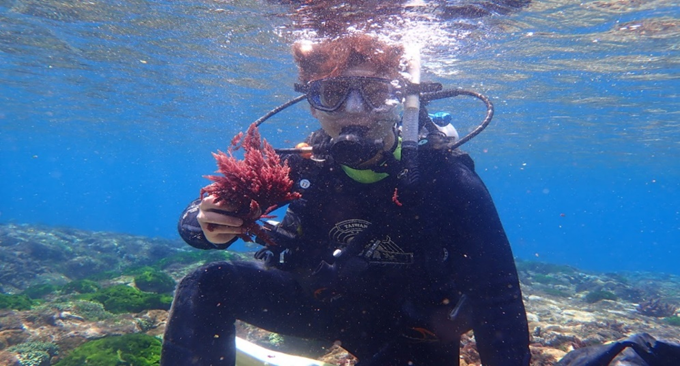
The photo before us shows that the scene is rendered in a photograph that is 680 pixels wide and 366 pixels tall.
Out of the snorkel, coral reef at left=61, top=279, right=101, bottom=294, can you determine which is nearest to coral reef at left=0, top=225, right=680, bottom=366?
coral reef at left=61, top=279, right=101, bottom=294

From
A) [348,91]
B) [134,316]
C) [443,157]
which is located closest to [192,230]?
[348,91]

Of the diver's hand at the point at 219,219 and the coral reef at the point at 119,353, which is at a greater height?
the diver's hand at the point at 219,219

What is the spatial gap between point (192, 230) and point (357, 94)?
6.45 ft

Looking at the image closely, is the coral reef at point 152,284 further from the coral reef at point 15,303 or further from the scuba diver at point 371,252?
the scuba diver at point 371,252

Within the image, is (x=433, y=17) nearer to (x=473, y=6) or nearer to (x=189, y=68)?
(x=473, y=6)

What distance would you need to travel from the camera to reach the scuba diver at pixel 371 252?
9.55 feet

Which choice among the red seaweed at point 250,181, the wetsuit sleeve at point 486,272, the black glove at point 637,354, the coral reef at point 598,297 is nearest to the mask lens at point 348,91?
the wetsuit sleeve at point 486,272

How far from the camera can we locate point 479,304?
115 inches

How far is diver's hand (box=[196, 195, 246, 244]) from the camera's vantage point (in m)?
2.39

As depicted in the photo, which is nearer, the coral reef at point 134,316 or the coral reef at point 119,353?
the coral reef at point 119,353

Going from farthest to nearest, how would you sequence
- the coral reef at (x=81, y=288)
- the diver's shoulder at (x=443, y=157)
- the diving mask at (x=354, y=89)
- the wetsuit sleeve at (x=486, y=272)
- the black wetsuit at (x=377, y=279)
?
the coral reef at (x=81, y=288)
the diving mask at (x=354, y=89)
the diver's shoulder at (x=443, y=157)
the black wetsuit at (x=377, y=279)
the wetsuit sleeve at (x=486, y=272)

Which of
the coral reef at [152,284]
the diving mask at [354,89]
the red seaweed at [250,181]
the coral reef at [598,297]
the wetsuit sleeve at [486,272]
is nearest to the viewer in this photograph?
the red seaweed at [250,181]

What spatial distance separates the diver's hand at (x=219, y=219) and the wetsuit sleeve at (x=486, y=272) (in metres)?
1.73

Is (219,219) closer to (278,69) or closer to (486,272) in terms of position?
(486,272)
